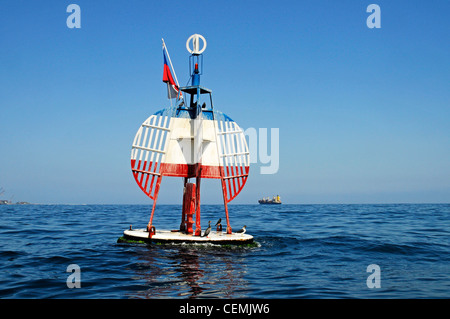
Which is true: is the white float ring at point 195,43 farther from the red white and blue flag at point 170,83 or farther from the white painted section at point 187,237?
the white painted section at point 187,237

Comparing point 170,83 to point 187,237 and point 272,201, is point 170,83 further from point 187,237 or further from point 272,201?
point 272,201

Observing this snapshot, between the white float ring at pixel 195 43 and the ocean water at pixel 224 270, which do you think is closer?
the ocean water at pixel 224 270

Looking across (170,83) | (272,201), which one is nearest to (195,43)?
(170,83)

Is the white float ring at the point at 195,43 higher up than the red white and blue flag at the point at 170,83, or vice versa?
the white float ring at the point at 195,43

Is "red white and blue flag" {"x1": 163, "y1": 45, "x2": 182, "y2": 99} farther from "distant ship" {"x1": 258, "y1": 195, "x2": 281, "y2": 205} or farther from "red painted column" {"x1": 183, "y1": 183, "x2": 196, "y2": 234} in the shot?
"distant ship" {"x1": 258, "y1": 195, "x2": 281, "y2": 205}

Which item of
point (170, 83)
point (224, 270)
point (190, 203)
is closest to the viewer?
point (224, 270)

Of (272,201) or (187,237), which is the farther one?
(272,201)

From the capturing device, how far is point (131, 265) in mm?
14164

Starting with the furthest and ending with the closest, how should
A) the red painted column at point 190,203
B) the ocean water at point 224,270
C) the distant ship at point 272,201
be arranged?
the distant ship at point 272,201 < the red painted column at point 190,203 < the ocean water at point 224,270

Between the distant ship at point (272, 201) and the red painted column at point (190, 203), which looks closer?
the red painted column at point (190, 203)

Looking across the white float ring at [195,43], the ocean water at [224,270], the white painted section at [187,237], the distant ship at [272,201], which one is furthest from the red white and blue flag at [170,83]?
the distant ship at [272,201]

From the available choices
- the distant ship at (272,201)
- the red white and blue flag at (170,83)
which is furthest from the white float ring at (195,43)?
the distant ship at (272,201)

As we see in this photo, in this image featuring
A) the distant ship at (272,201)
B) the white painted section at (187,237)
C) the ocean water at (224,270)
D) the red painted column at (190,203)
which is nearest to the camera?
the ocean water at (224,270)

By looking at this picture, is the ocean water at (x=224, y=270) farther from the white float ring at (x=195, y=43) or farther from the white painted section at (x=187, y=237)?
the white float ring at (x=195, y=43)
